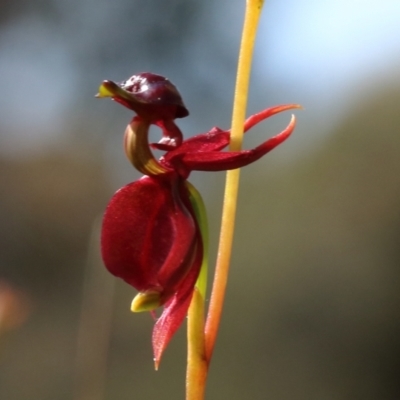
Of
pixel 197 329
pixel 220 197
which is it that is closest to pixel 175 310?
pixel 197 329

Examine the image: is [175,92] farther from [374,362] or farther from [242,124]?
[374,362]

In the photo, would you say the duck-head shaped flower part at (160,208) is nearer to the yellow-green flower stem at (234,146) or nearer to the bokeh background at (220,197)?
the yellow-green flower stem at (234,146)

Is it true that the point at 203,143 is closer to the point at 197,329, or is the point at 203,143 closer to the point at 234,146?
the point at 234,146

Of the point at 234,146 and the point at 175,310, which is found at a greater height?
the point at 234,146

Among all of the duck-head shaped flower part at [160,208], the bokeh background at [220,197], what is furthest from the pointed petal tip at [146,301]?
the bokeh background at [220,197]

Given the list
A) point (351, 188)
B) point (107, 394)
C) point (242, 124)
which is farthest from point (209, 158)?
point (107, 394)
